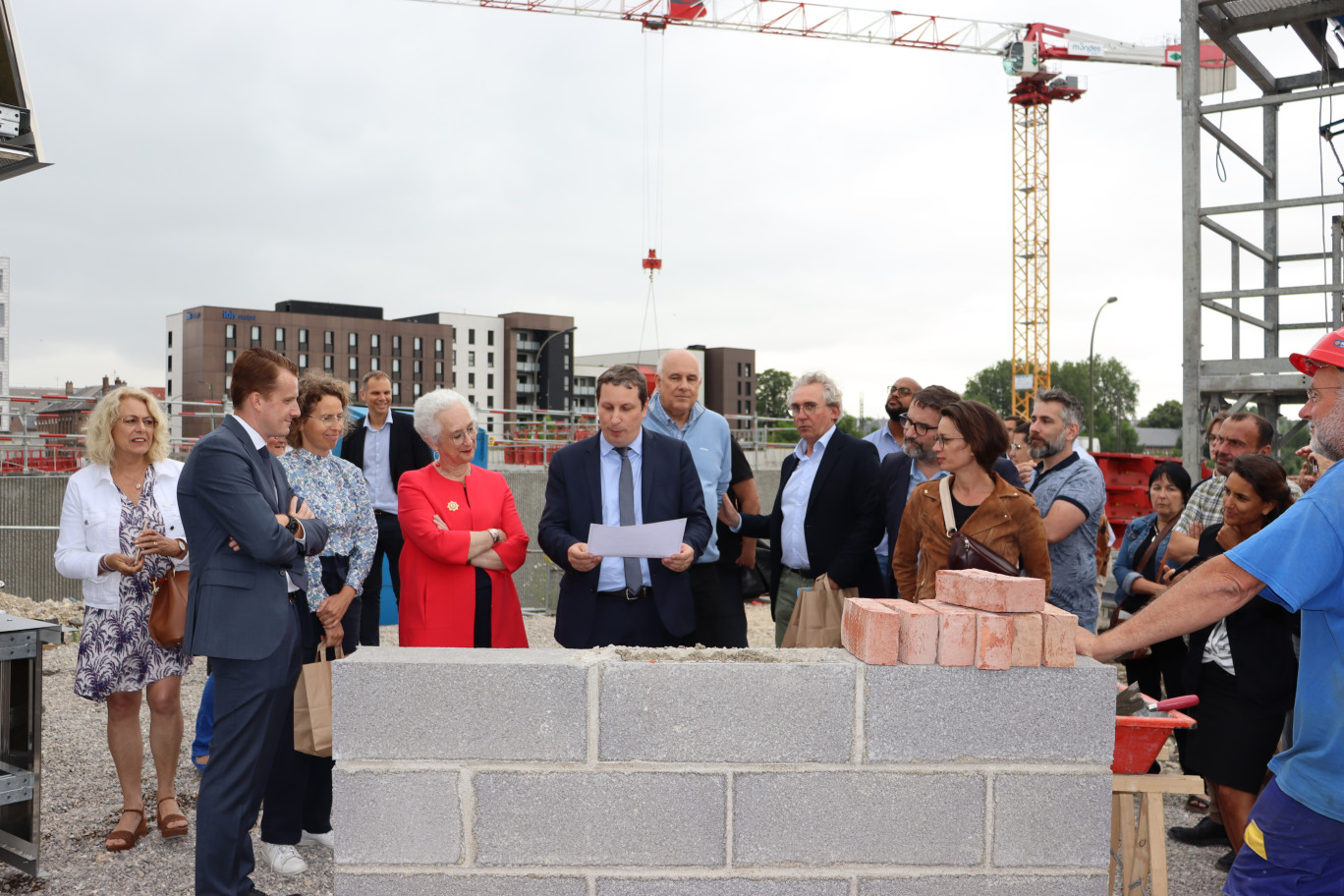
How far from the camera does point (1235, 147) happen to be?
338 inches

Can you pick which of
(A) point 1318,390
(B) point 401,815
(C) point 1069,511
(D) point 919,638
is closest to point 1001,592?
(D) point 919,638

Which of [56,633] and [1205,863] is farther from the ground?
[56,633]

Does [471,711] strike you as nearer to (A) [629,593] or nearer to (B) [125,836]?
(A) [629,593]

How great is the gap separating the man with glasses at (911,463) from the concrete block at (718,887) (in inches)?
94.8

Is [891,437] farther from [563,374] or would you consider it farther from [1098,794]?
[563,374]

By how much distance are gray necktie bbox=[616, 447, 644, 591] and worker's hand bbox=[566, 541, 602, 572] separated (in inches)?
8.2

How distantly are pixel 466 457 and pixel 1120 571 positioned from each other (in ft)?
12.2

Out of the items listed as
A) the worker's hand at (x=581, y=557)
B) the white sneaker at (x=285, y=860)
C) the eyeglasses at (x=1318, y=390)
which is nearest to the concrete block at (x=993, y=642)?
the eyeglasses at (x=1318, y=390)

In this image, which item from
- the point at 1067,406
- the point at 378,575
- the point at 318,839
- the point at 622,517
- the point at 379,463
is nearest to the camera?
the point at 622,517

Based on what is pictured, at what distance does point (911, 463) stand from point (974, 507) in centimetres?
103

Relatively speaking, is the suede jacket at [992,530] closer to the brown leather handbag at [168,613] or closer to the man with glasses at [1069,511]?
the man with glasses at [1069,511]

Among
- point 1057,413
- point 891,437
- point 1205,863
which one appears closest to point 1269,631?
point 1205,863

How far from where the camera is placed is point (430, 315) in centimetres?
10012

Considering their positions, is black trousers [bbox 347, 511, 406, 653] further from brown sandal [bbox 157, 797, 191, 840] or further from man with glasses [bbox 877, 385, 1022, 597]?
man with glasses [bbox 877, 385, 1022, 597]
